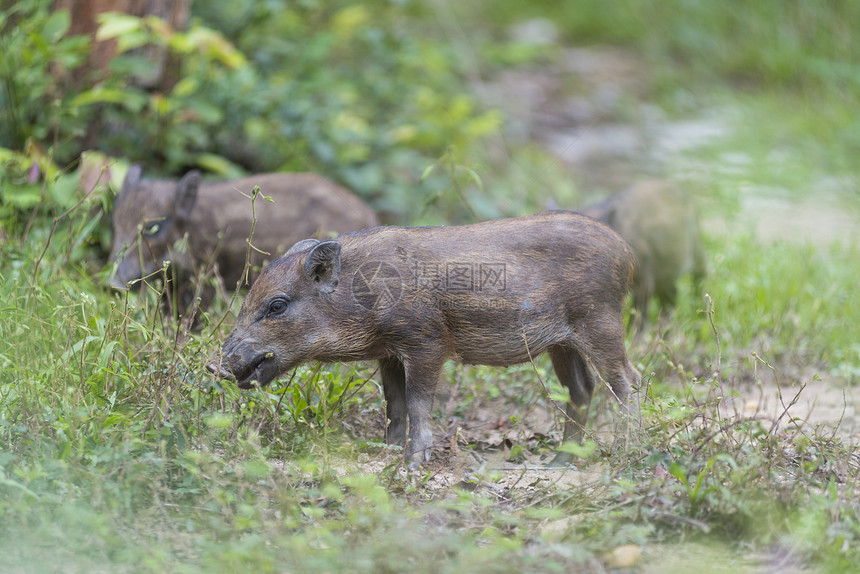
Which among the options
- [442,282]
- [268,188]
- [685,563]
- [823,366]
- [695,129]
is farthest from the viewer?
[695,129]

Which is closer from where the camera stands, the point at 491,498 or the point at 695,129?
the point at 491,498

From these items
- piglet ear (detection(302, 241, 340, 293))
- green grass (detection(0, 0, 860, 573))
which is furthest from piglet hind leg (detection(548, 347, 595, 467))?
piglet ear (detection(302, 241, 340, 293))

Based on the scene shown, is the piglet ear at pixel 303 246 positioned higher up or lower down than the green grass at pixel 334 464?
higher up

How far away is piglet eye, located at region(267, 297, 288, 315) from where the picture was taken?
4.17m

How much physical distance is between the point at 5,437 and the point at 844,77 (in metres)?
11.7

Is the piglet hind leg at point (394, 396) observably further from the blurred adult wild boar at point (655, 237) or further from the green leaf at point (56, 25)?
the green leaf at point (56, 25)

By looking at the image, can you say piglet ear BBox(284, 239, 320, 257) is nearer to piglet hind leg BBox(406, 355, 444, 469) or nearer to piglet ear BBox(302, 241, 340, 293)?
piglet ear BBox(302, 241, 340, 293)

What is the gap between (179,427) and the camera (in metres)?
3.83

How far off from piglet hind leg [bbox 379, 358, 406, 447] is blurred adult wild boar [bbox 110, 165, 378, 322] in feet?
5.32

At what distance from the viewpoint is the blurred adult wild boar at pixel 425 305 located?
4.17 meters

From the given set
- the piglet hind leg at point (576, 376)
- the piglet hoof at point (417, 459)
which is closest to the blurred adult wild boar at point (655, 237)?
the piglet hind leg at point (576, 376)

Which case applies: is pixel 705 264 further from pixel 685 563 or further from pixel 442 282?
pixel 685 563

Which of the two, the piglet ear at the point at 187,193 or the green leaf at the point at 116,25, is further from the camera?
the green leaf at the point at 116,25

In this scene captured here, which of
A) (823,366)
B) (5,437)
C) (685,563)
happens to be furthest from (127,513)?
(823,366)
